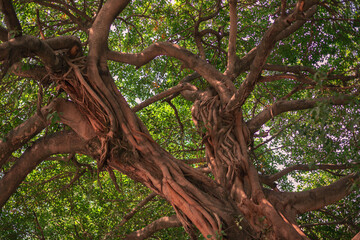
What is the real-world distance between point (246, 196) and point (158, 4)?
14.6 feet

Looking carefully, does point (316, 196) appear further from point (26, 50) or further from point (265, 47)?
point (26, 50)

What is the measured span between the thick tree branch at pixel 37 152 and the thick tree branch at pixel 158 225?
1571 millimetres

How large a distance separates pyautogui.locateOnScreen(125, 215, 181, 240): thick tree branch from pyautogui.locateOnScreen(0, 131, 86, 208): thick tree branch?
1.57m

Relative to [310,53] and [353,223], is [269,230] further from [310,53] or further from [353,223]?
[310,53]

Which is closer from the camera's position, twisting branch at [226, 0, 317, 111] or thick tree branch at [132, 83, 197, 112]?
twisting branch at [226, 0, 317, 111]

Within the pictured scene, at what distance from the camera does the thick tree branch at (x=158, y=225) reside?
15.8ft

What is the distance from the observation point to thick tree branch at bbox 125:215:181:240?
481cm

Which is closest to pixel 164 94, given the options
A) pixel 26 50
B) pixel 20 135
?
pixel 20 135

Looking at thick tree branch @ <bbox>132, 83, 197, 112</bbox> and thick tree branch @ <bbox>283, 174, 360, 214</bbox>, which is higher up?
thick tree branch @ <bbox>132, 83, 197, 112</bbox>

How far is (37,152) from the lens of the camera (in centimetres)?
384

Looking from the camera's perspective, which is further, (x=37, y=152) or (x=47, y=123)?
(x=37, y=152)

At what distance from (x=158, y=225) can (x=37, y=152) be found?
70.6 inches

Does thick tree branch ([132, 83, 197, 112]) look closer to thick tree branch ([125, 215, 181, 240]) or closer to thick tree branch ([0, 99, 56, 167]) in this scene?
thick tree branch ([0, 99, 56, 167])

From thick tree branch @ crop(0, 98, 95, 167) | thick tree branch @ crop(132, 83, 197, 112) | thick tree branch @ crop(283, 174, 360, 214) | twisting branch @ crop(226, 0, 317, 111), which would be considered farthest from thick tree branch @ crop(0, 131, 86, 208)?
thick tree branch @ crop(283, 174, 360, 214)
